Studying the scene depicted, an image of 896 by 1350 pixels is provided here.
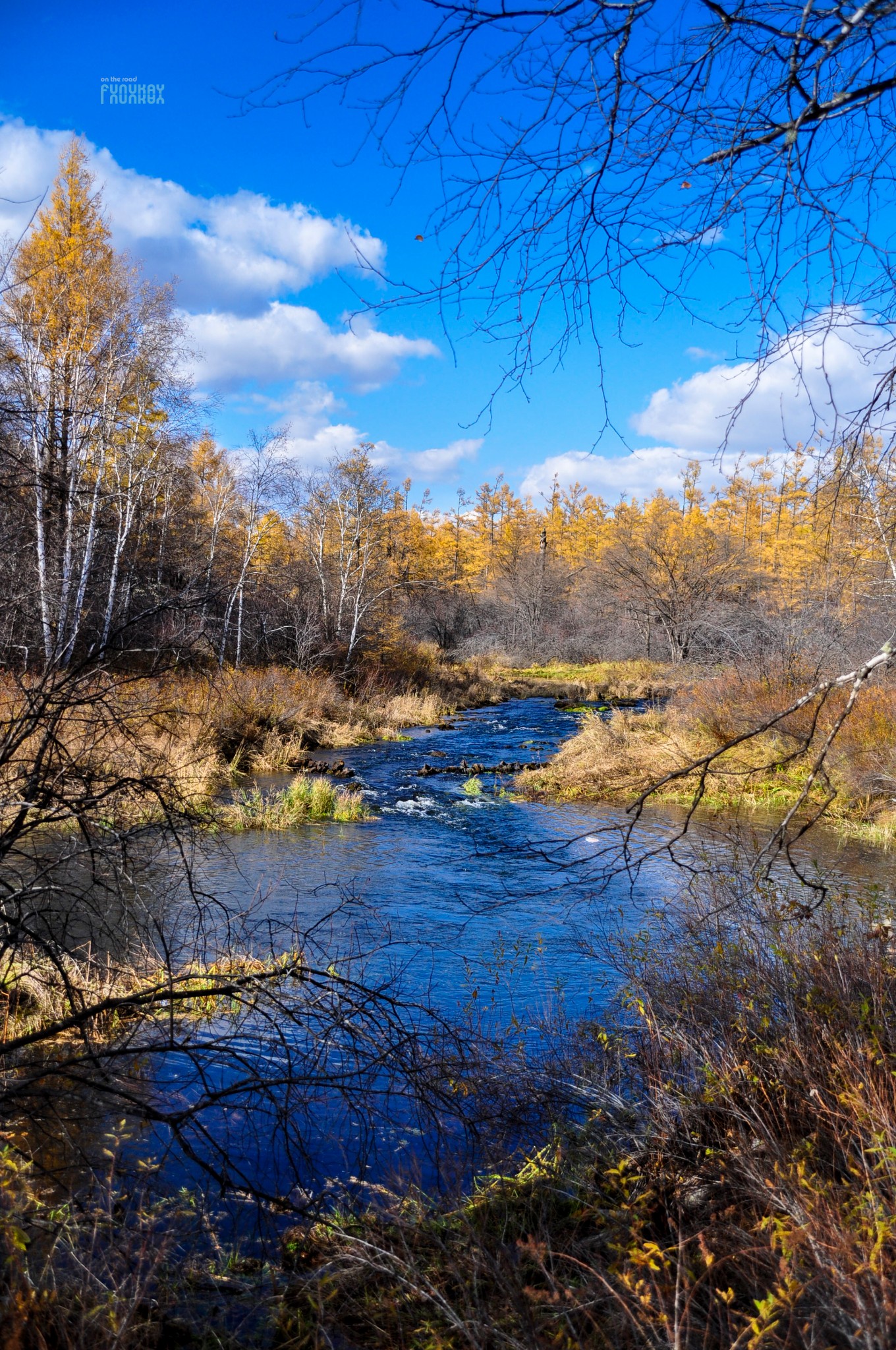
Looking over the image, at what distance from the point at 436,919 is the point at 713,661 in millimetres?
15051

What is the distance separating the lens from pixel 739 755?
14570 millimetres

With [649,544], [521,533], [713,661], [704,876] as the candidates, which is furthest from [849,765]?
[521,533]

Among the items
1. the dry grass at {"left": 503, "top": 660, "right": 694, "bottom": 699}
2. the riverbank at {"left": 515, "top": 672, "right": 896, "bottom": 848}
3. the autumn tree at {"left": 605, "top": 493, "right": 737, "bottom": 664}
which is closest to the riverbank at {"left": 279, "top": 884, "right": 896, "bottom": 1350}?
the riverbank at {"left": 515, "top": 672, "right": 896, "bottom": 848}

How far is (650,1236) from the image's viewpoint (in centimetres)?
304

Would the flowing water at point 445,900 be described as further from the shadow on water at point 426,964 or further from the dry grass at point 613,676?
→ the dry grass at point 613,676

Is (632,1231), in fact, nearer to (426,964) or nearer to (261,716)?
(426,964)

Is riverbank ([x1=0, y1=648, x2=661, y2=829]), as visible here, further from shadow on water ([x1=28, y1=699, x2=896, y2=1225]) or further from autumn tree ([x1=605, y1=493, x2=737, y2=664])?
autumn tree ([x1=605, y1=493, x2=737, y2=664])

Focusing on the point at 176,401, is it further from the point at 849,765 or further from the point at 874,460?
the point at 874,460

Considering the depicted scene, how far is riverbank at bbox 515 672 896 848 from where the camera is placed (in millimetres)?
11969

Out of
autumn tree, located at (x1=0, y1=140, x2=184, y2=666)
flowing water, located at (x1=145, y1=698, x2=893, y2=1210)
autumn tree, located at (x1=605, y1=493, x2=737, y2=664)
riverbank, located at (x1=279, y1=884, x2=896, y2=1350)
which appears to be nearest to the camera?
riverbank, located at (x1=279, y1=884, x2=896, y2=1350)

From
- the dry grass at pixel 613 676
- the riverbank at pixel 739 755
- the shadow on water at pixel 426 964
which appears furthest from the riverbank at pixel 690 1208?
the dry grass at pixel 613 676

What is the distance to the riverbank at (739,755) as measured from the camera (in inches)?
471

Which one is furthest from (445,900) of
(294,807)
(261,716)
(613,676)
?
(613,676)

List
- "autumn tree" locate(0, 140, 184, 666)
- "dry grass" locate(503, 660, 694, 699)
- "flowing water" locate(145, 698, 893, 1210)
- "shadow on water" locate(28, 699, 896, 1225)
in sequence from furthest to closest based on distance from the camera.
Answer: "dry grass" locate(503, 660, 694, 699) < "autumn tree" locate(0, 140, 184, 666) < "flowing water" locate(145, 698, 893, 1210) < "shadow on water" locate(28, 699, 896, 1225)
